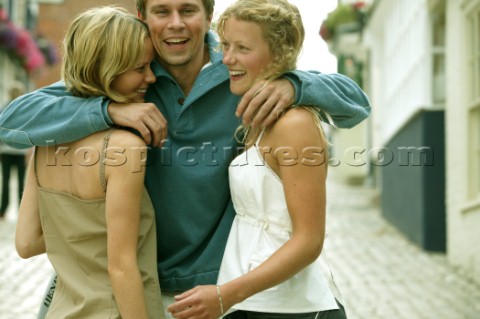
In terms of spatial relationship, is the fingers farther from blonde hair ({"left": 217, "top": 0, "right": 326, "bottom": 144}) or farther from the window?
the window

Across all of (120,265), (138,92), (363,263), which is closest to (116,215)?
(120,265)

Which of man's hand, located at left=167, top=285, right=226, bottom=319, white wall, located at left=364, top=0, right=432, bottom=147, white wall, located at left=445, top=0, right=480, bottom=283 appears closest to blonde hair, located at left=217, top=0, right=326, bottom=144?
→ man's hand, located at left=167, top=285, right=226, bottom=319

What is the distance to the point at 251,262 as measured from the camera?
110 inches

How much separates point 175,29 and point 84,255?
944 millimetres

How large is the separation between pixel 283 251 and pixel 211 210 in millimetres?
523

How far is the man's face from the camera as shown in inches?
126

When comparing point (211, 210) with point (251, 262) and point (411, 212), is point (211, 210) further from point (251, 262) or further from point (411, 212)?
point (411, 212)

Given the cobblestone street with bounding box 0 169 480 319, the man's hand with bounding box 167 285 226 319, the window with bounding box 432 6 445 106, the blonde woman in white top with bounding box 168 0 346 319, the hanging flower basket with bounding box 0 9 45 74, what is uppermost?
the hanging flower basket with bounding box 0 9 45 74

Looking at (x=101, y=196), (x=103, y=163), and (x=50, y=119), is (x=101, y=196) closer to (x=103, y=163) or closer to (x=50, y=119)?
(x=103, y=163)

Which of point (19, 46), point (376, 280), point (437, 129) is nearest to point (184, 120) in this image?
point (376, 280)

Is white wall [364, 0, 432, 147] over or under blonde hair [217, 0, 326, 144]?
over

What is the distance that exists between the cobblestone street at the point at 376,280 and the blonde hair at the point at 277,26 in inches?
101

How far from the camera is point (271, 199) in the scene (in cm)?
278

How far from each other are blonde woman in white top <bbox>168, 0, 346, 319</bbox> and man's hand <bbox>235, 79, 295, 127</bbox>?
0.03 m
